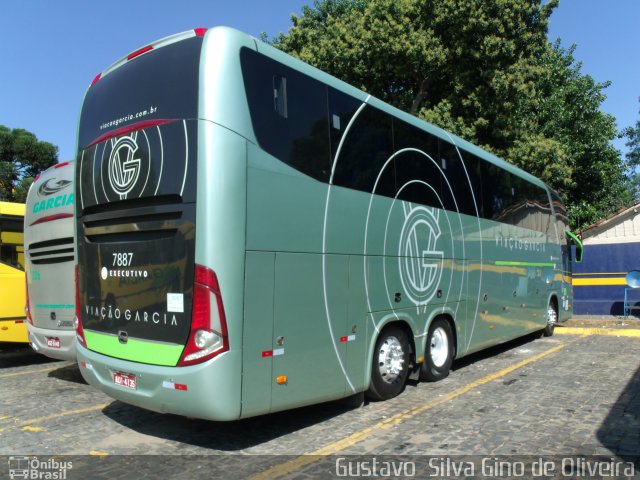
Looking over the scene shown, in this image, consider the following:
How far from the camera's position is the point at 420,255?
721 cm

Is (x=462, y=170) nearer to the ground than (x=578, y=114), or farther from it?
nearer to the ground

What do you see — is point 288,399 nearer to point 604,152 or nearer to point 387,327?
point 387,327

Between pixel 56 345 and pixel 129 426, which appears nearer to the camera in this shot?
pixel 129 426

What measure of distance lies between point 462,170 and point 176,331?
578 centimetres

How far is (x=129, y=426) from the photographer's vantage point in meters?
5.57

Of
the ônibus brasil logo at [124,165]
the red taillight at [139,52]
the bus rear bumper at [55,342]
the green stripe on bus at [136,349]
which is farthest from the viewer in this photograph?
the bus rear bumper at [55,342]

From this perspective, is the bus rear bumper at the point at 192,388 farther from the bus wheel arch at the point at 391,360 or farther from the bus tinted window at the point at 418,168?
the bus tinted window at the point at 418,168

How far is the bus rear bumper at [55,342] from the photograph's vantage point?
24.4 feet

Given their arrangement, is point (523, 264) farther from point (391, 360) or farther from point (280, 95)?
point (280, 95)

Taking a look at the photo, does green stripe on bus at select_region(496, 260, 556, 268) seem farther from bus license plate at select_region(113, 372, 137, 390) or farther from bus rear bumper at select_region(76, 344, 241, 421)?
bus license plate at select_region(113, 372, 137, 390)

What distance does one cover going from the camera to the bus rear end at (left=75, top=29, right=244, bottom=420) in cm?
435

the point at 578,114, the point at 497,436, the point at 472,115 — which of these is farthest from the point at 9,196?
the point at 497,436

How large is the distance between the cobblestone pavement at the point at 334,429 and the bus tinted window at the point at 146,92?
3.15 m

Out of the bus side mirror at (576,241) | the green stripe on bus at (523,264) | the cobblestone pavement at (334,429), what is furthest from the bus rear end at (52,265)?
the bus side mirror at (576,241)
